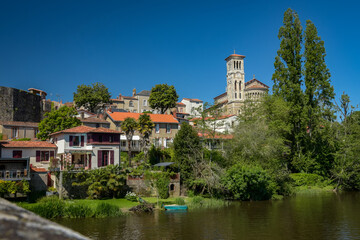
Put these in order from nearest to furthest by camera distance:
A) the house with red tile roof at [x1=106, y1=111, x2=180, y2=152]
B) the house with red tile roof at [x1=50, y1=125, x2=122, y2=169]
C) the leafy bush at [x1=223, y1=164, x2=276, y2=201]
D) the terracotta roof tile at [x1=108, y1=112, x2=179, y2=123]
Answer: the leafy bush at [x1=223, y1=164, x2=276, y2=201] < the house with red tile roof at [x1=50, y1=125, x2=122, y2=169] < the house with red tile roof at [x1=106, y1=111, x2=180, y2=152] < the terracotta roof tile at [x1=108, y1=112, x2=179, y2=123]

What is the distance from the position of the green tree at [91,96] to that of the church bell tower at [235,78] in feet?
140

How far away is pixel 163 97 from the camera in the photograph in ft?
294

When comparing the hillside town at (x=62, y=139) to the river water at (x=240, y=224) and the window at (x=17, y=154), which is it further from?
the river water at (x=240, y=224)

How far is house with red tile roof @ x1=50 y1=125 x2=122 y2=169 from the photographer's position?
150 ft

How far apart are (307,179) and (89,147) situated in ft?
122

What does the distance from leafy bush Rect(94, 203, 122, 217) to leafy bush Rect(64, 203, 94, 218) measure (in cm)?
69

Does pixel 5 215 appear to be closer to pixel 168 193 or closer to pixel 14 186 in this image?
pixel 14 186

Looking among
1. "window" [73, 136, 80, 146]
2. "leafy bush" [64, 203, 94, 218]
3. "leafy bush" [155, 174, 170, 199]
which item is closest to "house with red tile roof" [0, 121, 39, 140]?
"window" [73, 136, 80, 146]

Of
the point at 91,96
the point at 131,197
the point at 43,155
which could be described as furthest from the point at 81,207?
the point at 91,96

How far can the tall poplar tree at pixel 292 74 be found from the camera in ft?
184

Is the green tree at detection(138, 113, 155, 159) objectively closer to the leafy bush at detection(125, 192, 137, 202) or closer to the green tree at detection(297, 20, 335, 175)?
the leafy bush at detection(125, 192, 137, 202)

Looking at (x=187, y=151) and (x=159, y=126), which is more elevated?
(x=159, y=126)

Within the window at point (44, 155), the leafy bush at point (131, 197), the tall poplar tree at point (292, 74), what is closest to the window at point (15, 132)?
the window at point (44, 155)

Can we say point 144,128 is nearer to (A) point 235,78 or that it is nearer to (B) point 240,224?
(B) point 240,224
